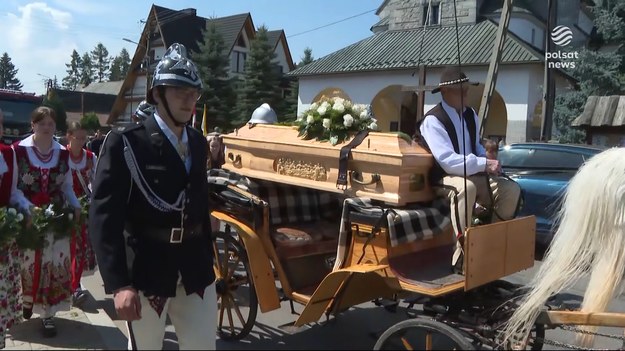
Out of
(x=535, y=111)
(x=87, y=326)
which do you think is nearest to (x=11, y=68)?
(x=535, y=111)

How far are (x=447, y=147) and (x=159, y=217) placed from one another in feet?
→ 7.04

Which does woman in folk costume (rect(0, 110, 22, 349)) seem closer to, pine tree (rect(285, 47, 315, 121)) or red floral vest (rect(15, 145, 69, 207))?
red floral vest (rect(15, 145, 69, 207))

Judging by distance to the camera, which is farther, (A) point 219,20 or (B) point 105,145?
(A) point 219,20

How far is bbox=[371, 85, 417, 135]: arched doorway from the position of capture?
22.7 metres

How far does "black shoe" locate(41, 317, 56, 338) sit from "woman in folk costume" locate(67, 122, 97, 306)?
0.62 meters

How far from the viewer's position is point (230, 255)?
4961 millimetres

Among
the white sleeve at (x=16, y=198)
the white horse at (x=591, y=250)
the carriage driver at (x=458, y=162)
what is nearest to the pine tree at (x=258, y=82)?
the white sleeve at (x=16, y=198)

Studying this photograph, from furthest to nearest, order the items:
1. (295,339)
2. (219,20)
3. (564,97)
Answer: (219,20)
(564,97)
(295,339)

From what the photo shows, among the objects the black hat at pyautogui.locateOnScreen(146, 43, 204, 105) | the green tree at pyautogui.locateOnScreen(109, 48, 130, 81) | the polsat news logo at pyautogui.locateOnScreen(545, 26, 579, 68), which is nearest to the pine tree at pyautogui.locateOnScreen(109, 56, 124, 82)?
the green tree at pyautogui.locateOnScreen(109, 48, 130, 81)

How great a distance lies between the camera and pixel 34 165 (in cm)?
461

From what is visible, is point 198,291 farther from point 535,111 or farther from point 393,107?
point 393,107

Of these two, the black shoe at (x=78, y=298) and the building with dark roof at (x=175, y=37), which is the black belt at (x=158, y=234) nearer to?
the black shoe at (x=78, y=298)

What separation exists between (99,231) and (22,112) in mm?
16989

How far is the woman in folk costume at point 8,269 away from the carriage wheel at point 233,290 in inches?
57.7
